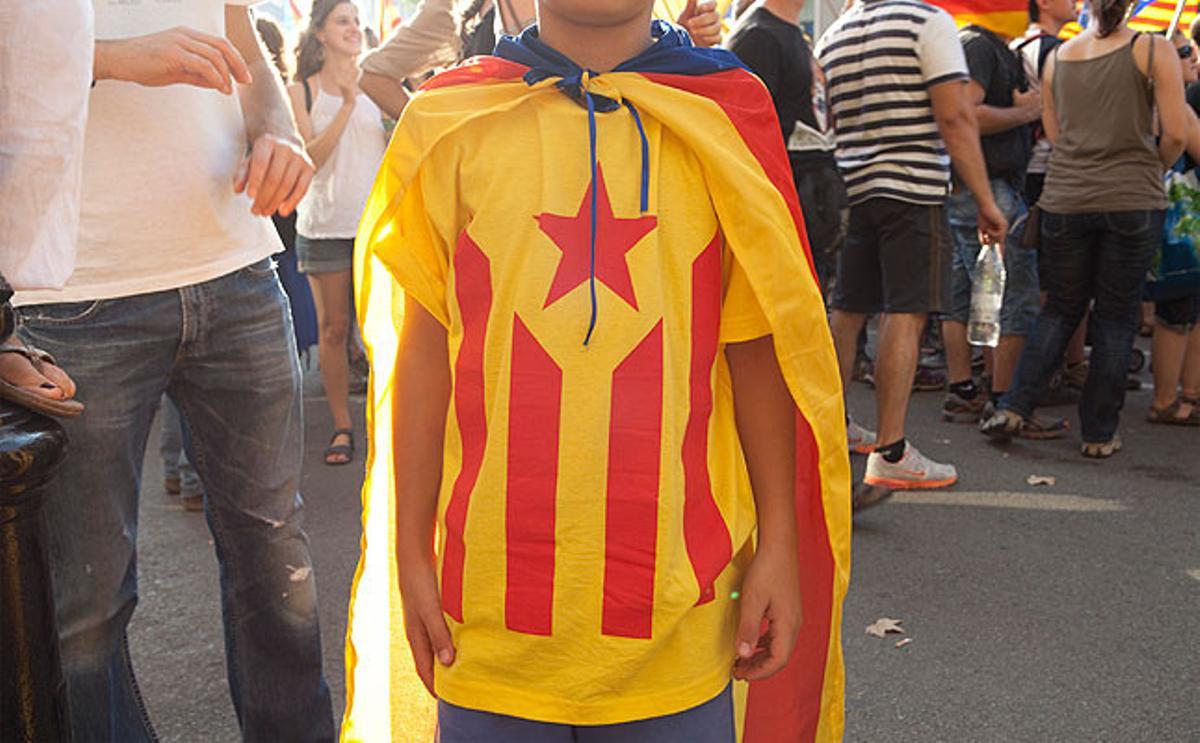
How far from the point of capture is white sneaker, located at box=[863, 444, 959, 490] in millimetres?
4848

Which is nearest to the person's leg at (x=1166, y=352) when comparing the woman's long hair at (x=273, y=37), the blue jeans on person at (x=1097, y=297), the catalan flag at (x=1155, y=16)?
the blue jeans on person at (x=1097, y=297)

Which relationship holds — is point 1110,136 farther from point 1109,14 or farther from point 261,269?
point 261,269

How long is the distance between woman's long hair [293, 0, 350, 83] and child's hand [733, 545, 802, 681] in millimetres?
4895

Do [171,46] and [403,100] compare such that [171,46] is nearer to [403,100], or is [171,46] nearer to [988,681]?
[403,100]

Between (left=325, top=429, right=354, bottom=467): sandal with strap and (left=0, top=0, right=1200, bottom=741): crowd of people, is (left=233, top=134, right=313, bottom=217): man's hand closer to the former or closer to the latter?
(left=0, top=0, right=1200, bottom=741): crowd of people

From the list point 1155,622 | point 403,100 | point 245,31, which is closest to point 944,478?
point 1155,622

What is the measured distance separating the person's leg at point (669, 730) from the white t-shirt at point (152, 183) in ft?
3.60

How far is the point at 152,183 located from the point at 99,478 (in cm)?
51

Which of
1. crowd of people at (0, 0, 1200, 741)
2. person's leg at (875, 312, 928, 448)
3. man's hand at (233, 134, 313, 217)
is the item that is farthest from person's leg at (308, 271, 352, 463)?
man's hand at (233, 134, 313, 217)

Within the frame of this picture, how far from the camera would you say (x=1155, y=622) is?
3.68 metres

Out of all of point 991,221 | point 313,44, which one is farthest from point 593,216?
point 313,44

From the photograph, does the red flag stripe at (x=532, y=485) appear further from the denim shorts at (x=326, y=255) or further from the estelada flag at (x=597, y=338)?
the denim shorts at (x=326, y=255)

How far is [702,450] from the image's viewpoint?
155 centimetres

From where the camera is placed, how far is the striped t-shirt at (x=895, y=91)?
183 inches
